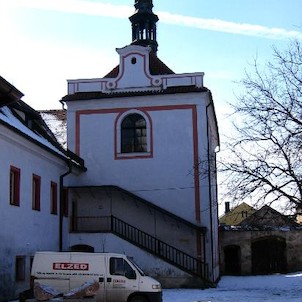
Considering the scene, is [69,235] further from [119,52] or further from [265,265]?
[265,265]

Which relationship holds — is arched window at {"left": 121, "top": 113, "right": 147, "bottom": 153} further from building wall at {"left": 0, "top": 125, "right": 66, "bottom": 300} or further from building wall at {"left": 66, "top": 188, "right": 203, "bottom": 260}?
building wall at {"left": 0, "top": 125, "right": 66, "bottom": 300}

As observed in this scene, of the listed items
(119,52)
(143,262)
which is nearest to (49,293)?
(143,262)

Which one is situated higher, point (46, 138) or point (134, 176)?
point (46, 138)

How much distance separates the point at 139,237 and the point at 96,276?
11.1 m

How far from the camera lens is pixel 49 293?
596 inches

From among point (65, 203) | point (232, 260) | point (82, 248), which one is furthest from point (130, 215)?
point (232, 260)

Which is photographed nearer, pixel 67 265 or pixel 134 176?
pixel 67 265

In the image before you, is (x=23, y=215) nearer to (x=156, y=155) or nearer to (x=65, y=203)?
(x=65, y=203)

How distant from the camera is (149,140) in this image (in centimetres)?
3027

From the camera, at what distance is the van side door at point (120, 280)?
17953 mm

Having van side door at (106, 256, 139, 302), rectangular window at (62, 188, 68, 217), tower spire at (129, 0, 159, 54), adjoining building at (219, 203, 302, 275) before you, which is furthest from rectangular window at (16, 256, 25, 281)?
adjoining building at (219, 203, 302, 275)

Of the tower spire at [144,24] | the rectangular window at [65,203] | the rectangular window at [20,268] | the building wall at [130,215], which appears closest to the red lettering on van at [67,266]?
the rectangular window at [20,268]

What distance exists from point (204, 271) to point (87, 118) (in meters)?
10.1

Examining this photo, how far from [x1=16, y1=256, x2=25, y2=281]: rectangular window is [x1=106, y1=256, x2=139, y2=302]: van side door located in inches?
201
